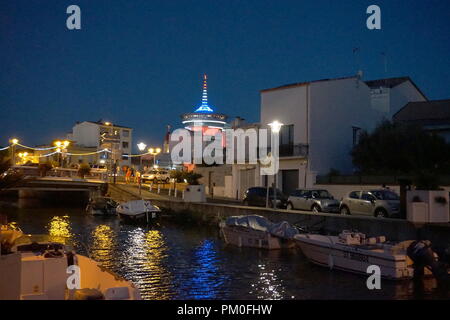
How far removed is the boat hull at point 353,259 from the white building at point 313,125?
765 inches

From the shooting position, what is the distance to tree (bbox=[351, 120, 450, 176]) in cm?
3572

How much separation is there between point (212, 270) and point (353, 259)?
16.8 feet

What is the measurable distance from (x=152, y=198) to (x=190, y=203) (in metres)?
6.75

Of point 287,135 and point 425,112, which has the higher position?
point 425,112

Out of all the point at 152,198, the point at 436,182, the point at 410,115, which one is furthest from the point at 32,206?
the point at 436,182

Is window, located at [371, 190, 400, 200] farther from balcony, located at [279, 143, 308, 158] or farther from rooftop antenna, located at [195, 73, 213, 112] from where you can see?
rooftop antenna, located at [195, 73, 213, 112]

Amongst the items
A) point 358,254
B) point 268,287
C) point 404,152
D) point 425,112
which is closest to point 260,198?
point 404,152

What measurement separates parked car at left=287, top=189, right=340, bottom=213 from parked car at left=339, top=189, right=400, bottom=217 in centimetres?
128

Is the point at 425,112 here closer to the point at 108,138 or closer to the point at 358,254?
the point at 358,254

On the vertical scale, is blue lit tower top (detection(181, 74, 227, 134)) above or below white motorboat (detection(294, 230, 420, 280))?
above

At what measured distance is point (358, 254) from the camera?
16.8m

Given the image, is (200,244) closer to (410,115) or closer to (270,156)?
(270,156)

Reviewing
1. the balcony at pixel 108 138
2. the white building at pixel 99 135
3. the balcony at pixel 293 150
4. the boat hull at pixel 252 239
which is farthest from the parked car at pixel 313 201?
the white building at pixel 99 135

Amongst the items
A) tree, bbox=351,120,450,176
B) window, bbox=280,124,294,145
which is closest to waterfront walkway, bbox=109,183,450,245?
window, bbox=280,124,294,145
